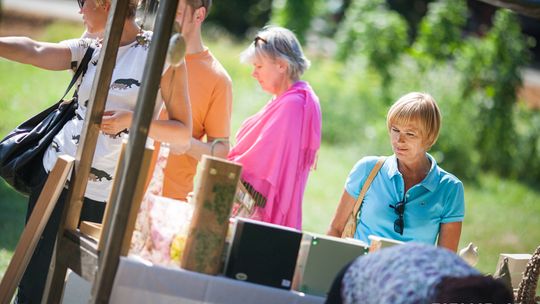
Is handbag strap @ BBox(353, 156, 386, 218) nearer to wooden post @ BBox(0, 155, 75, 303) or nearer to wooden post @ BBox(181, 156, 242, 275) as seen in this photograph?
wooden post @ BBox(181, 156, 242, 275)

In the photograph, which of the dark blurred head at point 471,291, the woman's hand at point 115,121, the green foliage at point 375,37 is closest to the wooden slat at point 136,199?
the woman's hand at point 115,121

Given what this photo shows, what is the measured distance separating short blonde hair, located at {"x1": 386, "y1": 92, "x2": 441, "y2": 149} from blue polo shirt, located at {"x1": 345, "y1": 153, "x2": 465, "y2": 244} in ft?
0.58

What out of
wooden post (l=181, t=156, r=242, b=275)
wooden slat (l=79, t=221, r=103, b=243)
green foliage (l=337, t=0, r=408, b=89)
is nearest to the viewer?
wooden post (l=181, t=156, r=242, b=275)

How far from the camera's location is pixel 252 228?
2809 mm

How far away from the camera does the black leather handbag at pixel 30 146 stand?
3498 millimetres

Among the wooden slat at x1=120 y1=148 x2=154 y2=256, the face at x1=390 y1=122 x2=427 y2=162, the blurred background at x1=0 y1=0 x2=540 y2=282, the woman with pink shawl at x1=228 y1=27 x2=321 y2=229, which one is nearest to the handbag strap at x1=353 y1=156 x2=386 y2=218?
the face at x1=390 y1=122 x2=427 y2=162

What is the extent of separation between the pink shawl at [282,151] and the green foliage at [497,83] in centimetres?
882

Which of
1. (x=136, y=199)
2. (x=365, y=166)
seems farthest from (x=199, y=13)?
(x=136, y=199)

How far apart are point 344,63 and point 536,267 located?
1242 centimetres

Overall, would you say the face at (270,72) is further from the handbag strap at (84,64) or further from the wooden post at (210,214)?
the wooden post at (210,214)

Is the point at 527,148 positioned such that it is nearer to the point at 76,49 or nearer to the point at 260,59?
the point at 260,59

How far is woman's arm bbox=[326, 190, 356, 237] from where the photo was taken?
12.3 ft

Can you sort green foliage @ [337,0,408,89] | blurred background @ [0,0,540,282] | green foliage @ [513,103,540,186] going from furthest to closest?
green foliage @ [337,0,408,89]
green foliage @ [513,103,540,186]
blurred background @ [0,0,540,282]

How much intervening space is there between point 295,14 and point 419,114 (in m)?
12.6
